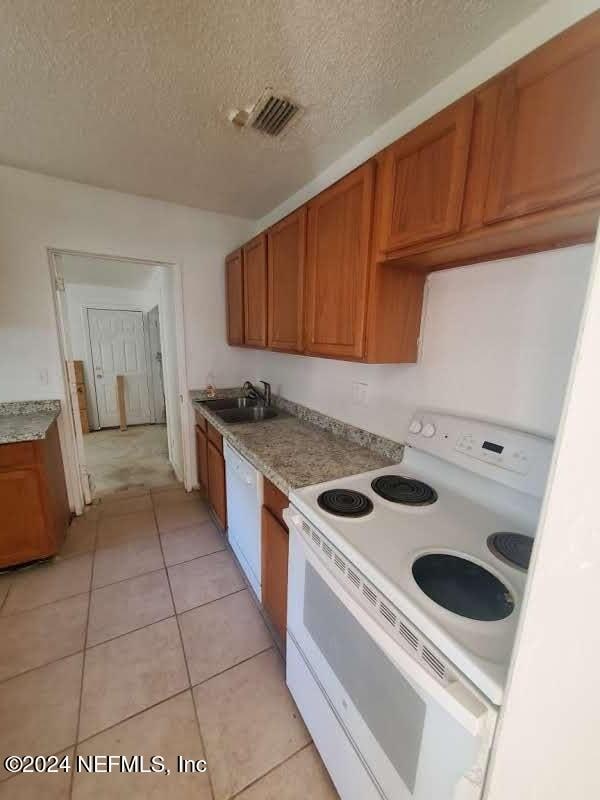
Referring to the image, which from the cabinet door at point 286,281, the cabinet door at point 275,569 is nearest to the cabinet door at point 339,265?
the cabinet door at point 286,281

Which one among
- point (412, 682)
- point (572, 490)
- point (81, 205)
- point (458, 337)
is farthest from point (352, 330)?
point (81, 205)

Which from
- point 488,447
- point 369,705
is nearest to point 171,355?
point 488,447

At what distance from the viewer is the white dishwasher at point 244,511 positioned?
5.28 feet

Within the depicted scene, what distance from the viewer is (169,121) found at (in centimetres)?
151

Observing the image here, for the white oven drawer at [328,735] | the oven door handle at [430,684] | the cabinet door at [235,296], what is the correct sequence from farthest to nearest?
the cabinet door at [235,296], the white oven drawer at [328,735], the oven door handle at [430,684]

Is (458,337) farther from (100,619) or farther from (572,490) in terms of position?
(100,619)

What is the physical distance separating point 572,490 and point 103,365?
569 centimetres

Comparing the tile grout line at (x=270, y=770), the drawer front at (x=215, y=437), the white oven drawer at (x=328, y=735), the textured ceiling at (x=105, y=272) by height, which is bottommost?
the tile grout line at (x=270, y=770)

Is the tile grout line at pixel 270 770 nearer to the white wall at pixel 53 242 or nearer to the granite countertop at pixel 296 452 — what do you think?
the granite countertop at pixel 296 452

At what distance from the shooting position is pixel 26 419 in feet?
7.03

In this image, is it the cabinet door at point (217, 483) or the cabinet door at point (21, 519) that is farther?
the cabinet door at point (217, 483)

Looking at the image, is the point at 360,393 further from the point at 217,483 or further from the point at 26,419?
the point at 26,419

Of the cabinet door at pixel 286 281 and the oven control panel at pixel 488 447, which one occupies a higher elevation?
the cabinet door at pixel 286 281

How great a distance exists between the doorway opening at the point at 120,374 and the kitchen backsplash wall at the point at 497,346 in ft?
8.36
